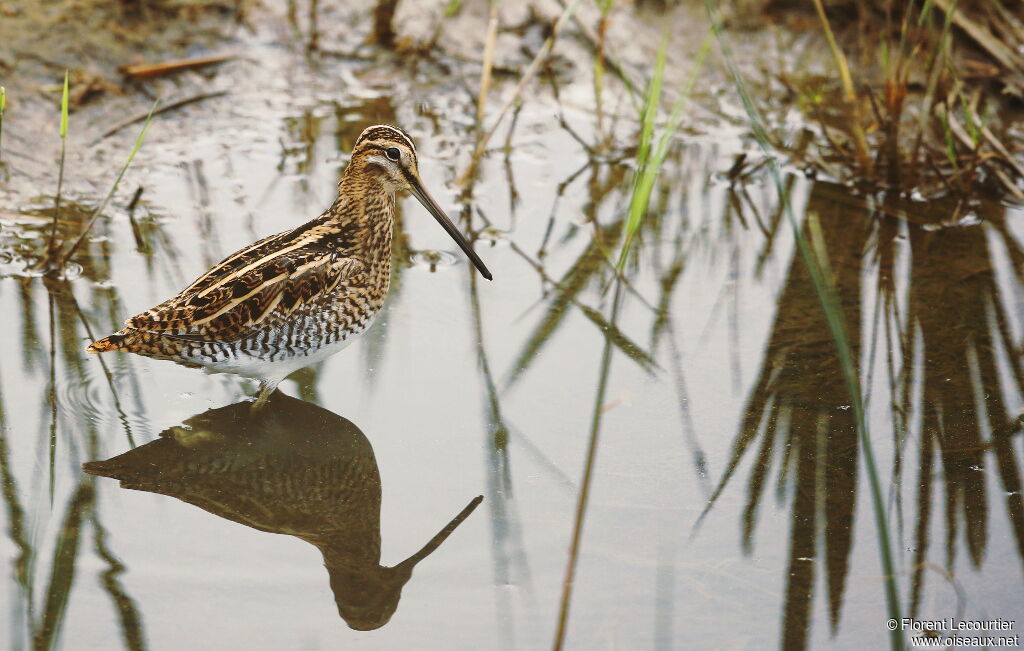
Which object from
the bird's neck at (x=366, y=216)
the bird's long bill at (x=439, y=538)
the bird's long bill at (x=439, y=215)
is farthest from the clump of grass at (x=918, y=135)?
the bird's long bill at (x=439, y=538)

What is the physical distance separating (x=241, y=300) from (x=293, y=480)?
73cm

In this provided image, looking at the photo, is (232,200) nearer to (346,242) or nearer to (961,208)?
(346,242)

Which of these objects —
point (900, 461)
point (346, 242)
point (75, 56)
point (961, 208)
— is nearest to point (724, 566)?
point (900, 461)

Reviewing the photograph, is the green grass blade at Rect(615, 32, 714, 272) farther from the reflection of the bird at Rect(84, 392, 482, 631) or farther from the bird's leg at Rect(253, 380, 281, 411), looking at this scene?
the bird's leg at Rect(253, 380, 281, 411)

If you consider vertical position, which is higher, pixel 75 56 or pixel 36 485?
pixel 75 56

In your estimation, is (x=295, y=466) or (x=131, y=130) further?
(x=131, y=130)

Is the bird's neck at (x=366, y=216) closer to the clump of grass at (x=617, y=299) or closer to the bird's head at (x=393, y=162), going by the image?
A: the bird's head at (x=393, y=162)

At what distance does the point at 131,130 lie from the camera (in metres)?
6.45

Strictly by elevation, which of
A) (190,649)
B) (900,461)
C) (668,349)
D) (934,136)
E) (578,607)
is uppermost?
(934,136)

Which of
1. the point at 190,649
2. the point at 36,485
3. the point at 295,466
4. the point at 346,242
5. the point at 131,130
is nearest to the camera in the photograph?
the point at 190,649

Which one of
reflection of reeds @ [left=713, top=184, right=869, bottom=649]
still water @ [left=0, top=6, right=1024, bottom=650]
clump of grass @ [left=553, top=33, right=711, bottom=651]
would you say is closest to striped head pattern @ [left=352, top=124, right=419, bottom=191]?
still water @ [left=0, top=6, right=1024, bottom=650]

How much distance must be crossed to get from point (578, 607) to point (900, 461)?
4.71ft

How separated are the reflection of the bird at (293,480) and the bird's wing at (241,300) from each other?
1.11 feet

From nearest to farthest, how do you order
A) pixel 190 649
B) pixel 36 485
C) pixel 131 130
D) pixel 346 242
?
pixel 190 649 < pixel 36 485 < pixel 346 242 < pixel 131 130
